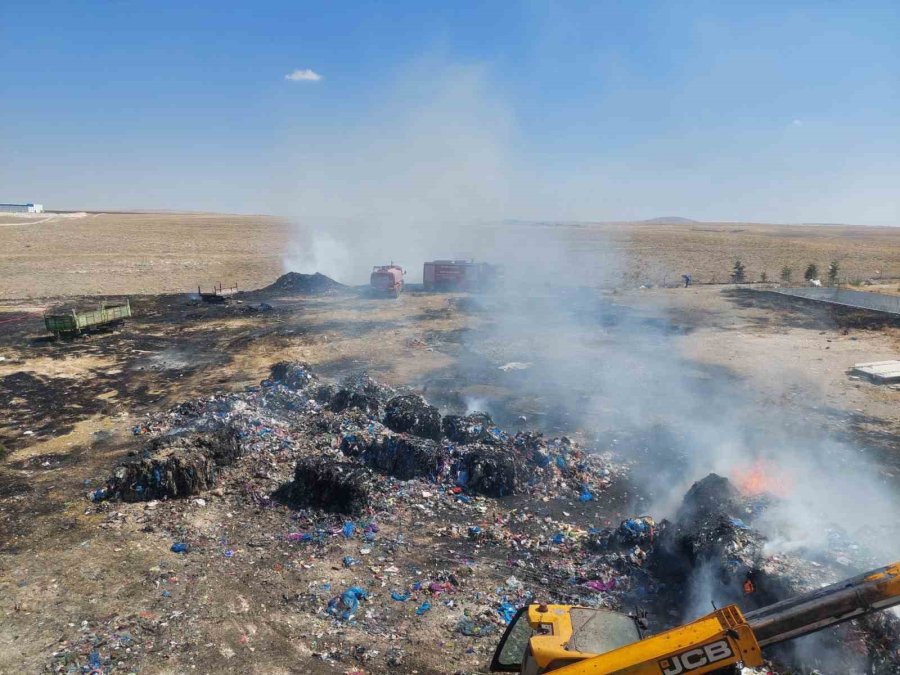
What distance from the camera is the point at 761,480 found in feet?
29.5

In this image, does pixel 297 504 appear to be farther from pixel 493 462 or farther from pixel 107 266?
pixel 107 266

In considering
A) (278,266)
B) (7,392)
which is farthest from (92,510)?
(278,266)

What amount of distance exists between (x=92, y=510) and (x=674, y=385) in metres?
13.6

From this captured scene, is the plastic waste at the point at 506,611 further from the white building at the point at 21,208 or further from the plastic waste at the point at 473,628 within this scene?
the white building at the point at 21,208

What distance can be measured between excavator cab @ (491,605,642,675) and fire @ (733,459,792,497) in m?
5.51

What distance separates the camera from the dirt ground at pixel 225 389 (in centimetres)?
596

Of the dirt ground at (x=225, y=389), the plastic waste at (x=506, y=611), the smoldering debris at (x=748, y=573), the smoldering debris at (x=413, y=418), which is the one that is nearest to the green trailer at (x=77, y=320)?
the dirt ground at (x=225, y=389)

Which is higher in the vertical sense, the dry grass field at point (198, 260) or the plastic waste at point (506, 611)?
the dry grass field at point (198, 260)

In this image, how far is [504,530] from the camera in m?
8.19

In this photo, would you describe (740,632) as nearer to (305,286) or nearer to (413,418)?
(413,418)

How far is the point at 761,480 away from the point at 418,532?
593 cm

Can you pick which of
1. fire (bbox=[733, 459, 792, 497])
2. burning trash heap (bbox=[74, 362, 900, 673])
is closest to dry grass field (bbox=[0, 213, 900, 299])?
burning trash heap (bbox=[74, 362, 900, 673])

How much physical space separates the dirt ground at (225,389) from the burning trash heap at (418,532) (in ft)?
0.23

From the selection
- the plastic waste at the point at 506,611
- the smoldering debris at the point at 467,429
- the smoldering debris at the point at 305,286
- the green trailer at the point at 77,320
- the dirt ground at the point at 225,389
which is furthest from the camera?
the smoldering debris at the point at 305,286
